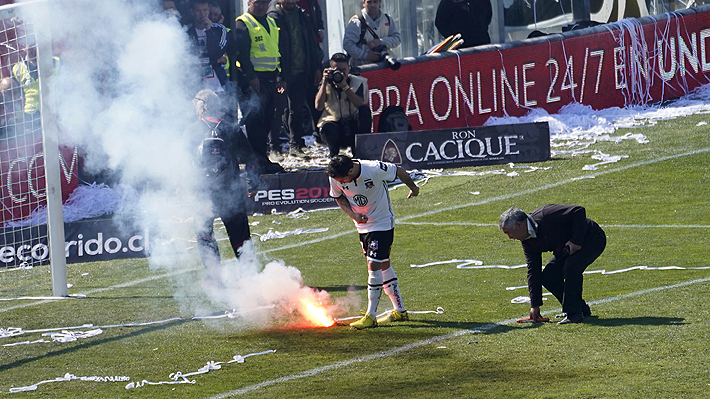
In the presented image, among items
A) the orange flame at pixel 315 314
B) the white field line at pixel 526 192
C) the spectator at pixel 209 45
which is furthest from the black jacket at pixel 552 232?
the spectator at pixel 209 45

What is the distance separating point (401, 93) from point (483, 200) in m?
4.24

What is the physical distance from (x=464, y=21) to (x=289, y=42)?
4462 mm

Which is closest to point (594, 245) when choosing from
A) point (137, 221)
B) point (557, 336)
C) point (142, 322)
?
point (557, 336)

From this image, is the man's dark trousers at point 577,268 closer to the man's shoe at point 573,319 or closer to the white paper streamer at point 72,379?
the man's shoe at point 573,319

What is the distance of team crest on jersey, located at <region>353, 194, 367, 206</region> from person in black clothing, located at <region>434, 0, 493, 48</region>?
11.6m

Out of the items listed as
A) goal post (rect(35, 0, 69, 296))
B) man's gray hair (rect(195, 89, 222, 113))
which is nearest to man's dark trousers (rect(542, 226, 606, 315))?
man's gray hair (rect(195, 89, 222, 113))

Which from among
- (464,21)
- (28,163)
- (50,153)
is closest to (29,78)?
(50,153)


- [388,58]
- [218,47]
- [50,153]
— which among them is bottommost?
[50,153]

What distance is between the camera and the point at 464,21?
787 inches

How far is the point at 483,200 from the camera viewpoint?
48.6ft

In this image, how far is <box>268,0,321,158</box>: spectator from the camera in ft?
56.1

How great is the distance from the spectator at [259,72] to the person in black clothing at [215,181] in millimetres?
5116

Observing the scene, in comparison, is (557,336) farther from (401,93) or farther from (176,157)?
(401,93)

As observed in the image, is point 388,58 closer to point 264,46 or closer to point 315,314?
point 264,46
